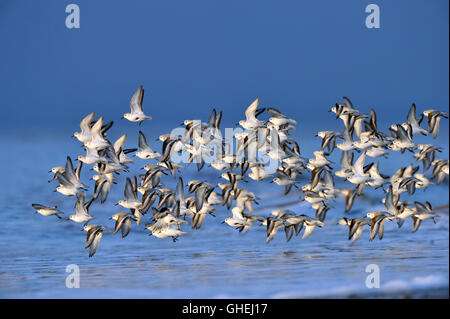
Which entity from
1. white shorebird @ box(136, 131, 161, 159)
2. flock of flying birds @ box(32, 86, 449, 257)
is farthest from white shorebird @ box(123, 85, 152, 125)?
white shorebird @ box(136, 131, 161, 159)

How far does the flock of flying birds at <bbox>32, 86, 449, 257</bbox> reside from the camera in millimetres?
12820

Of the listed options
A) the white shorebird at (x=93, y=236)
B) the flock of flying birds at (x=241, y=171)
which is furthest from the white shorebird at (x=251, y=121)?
the white shorebird at (x=93, y=236)

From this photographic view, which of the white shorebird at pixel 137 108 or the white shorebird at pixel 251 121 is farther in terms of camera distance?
the white shorebird at pixel 251 121

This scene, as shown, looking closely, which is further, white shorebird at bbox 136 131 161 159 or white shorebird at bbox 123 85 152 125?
white shorebird at bbox 136 131 161 159

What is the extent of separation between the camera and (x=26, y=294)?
11.3 meters

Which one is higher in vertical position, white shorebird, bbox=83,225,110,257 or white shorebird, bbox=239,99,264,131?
white shorebird, bbox=239,99,264,131

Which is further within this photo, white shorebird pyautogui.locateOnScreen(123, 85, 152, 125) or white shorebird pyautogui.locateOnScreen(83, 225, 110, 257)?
white shorebird pyautogui.locateOnScreen(123, 85, 152, 125)

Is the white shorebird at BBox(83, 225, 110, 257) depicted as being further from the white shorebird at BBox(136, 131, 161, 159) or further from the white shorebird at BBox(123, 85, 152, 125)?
the white shorebird at BBox(123, 85, 152, 125)

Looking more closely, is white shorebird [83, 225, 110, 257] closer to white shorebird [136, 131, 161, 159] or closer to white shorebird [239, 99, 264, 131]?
white shorebird [136, 131, 161, 159]

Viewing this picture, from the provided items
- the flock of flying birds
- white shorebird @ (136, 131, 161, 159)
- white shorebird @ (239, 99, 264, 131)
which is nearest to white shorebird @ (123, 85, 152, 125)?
the flock of flying birds

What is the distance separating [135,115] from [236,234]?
123 inches

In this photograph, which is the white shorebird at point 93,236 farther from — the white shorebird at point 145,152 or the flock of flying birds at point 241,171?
the white shorebird at point 145,152

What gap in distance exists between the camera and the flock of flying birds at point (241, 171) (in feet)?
42.1

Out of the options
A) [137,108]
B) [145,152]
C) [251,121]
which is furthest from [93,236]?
[251,121]
